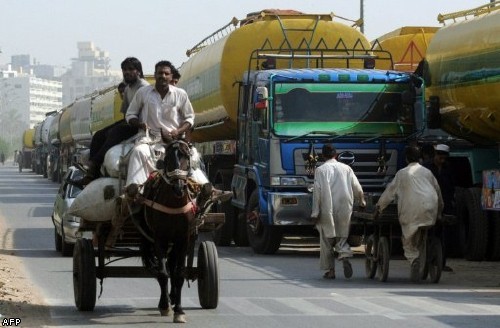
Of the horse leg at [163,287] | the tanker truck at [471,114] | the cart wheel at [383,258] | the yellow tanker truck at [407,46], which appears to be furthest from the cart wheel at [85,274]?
the yellow tanker truck at [407,46]

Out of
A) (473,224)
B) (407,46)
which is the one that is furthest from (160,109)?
(407,46)

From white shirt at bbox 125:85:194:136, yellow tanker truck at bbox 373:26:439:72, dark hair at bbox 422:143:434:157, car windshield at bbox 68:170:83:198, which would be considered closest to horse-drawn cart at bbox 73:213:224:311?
white shirt at bbox 125:85:194:136

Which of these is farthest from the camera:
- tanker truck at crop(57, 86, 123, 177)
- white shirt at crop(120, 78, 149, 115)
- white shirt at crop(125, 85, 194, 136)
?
tanker truck at crop(57, 86, 123, 177)

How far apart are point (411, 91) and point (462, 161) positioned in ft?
5.54

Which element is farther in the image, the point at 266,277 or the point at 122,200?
the point at 266,277

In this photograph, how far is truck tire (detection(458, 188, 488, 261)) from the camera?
22.2 metres

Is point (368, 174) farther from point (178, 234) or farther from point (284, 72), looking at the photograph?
point (178, 234)

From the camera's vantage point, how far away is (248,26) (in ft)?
82.0

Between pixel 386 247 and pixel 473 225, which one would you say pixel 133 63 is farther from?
pixel 473 225

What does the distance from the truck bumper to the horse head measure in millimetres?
9148

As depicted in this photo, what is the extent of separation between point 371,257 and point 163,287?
5.55 metres

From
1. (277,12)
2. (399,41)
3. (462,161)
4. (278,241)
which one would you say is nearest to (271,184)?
(278,241)

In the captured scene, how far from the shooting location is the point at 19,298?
1598 cm

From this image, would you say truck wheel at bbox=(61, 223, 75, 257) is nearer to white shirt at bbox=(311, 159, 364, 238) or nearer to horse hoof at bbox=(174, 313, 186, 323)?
white shirt at bbox=(311, 159, 364, 238)
